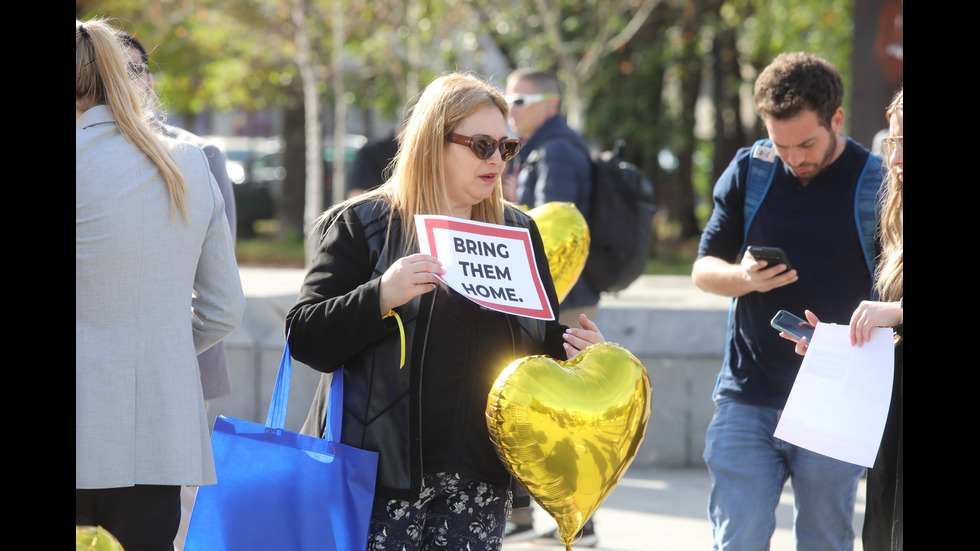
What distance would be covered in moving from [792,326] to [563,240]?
1.14m

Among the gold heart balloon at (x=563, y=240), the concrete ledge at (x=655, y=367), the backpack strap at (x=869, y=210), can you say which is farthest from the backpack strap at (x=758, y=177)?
the concrete ledge at (x=655, y=367)

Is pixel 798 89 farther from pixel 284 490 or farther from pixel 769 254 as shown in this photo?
pixel 284 490

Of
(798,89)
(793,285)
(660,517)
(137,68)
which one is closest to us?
(798,89)

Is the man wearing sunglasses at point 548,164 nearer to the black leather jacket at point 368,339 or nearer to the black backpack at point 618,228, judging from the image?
the black backpack at point 618,228

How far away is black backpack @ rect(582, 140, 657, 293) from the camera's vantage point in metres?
5.00

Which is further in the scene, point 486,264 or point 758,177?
point 758,177

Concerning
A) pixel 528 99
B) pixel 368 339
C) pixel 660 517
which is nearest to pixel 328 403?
pixel 368 339

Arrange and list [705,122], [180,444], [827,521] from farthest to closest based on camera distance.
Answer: [705,122] < [827,521] < [180,444]

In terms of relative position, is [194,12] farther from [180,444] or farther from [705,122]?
[705,122]

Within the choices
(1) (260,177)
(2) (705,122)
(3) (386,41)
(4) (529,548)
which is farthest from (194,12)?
(2) (705,122)

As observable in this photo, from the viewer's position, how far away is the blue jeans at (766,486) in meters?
3.16

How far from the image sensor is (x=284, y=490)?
8.17 feet
